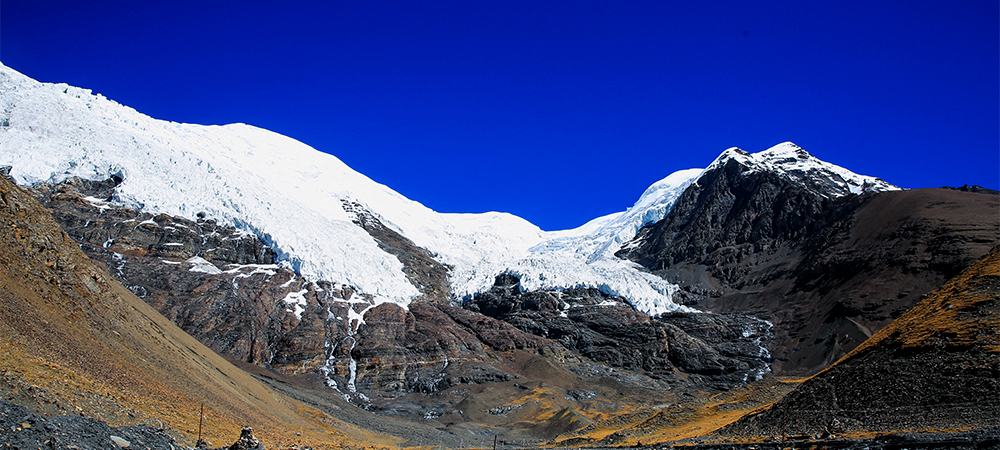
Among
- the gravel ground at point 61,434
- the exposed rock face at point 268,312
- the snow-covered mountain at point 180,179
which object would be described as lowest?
the gravel ground at point 61,434

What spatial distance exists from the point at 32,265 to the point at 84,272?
5007 millimetres

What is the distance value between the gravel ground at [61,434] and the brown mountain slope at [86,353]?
1749mm

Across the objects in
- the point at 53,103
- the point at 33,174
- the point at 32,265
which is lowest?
the point at 32,265

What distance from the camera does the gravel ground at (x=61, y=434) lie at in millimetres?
18328

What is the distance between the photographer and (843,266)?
15988 centimetres

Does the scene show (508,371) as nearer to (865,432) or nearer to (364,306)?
Answer: (364,306)

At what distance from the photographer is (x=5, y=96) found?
146625mm

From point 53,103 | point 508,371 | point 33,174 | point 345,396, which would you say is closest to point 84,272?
point 345,396

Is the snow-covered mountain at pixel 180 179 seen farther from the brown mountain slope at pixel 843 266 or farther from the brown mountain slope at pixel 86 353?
the brown mountain slope at pixel 86 353

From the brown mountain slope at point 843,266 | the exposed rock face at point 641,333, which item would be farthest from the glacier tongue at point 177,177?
the brown mountain slope at point 843,266

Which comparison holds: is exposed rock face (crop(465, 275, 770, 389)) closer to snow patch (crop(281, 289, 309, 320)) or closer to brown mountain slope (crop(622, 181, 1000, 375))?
brown mountain slope (crop(622, 181, 1000, 375))

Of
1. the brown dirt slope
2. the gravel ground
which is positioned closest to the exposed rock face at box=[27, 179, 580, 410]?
the brown dirt slope

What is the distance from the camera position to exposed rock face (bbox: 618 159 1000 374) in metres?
136

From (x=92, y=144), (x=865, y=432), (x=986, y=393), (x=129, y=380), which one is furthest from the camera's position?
(x=92, y=144)
